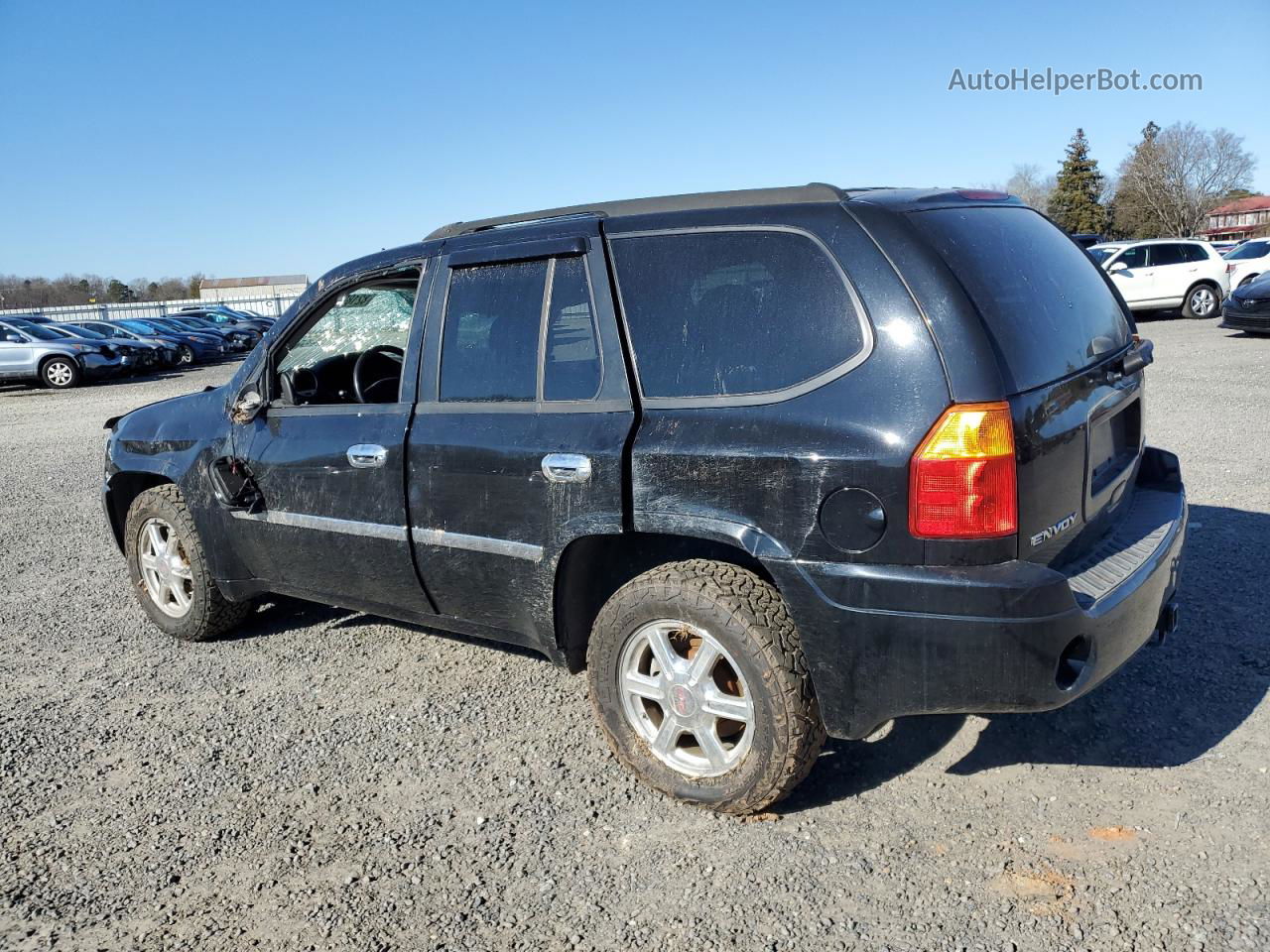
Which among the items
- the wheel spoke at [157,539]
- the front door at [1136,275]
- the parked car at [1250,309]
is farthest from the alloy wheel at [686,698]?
the front door at [1136,275]

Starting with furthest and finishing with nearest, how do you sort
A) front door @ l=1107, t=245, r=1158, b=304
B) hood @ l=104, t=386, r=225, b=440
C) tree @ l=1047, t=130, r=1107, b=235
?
tree @ l=1047, t=130, r=1107, b=235
front door @ l=1107, t=245, r=1158, b=304
hood @ l=104, t=386, r=225, b=440

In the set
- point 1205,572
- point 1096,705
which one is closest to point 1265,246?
point 1205,572

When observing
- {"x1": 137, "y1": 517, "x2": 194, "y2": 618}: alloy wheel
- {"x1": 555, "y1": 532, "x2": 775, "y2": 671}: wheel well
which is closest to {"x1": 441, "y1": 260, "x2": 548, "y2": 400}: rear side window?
{"x1": 555, "y1": 532, "x2": 775, "y2": 671}: wheel well

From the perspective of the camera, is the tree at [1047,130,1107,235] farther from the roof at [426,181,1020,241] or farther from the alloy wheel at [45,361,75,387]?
the roof at [426,181,1020,241]

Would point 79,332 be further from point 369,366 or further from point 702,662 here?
point 702,662

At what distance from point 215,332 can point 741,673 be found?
106 ft

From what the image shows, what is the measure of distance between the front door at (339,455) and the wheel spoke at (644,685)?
39.4 inches

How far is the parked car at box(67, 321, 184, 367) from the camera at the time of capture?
2602cm

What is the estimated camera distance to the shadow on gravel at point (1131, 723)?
336cm

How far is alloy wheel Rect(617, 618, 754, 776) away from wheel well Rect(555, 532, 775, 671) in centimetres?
26

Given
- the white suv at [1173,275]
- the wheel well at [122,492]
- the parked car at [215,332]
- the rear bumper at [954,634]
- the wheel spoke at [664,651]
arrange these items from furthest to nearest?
the parked car at [215,332]
the white suv at [1173,275]
the wheel well at [122,492]
the wheel spoke at [664,651]
the rear bumper at [954,634]

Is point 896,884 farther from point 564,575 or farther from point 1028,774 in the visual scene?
point 564,575

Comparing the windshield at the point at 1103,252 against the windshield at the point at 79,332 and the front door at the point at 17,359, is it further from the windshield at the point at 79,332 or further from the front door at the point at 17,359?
the front door at the point at 17,359

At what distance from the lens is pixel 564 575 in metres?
3.36
